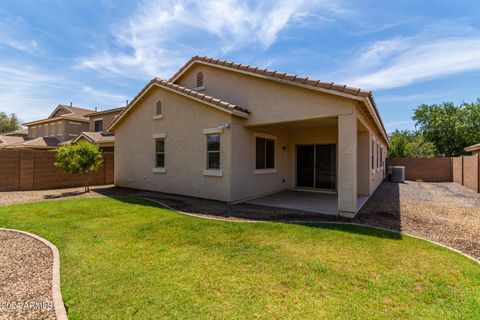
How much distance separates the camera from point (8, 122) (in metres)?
51.3

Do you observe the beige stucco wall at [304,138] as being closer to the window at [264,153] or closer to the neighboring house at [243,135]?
the neighboring house at [243,135]

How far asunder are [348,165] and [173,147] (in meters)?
8.37

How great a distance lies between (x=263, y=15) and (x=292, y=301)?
10289mm

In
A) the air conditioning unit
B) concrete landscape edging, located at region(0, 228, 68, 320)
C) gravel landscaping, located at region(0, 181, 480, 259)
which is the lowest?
concrete landscape edging, located at region(0, 228, 68, 320)

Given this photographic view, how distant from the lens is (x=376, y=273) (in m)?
4.22

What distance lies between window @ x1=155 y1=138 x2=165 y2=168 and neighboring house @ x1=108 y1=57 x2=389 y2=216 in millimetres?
55

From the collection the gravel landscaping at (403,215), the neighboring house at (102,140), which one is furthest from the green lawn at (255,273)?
A: the neighboring house at (102,140)

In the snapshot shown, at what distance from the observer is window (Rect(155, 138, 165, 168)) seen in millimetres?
13343

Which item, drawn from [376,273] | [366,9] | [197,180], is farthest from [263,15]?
[376,273]

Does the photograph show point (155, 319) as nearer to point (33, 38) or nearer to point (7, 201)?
point (7, 201)

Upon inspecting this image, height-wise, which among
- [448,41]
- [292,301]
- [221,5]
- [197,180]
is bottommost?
[292,301]

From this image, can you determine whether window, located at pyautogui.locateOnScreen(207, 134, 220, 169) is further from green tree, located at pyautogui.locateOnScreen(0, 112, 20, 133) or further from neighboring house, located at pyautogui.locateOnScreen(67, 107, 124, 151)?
green tree, located at pyautogui.locateOnScreen(0, 112, 20, 133)

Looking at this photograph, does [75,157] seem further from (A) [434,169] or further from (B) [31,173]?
(A) [434,169]

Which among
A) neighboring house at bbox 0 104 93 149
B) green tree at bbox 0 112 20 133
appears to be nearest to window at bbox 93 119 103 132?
neighboring house at bbox 0 104 93 149
